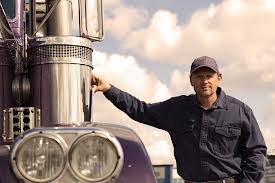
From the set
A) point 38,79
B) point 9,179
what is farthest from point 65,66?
point 9,179

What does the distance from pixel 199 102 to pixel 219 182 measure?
21.0 inches

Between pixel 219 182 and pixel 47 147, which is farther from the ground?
pixel 47 147

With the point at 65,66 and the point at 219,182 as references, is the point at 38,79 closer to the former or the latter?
the point at 65,66

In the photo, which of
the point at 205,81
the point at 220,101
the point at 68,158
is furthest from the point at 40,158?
the point at 220,101

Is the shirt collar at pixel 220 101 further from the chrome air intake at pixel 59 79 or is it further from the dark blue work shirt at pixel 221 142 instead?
the chrome air intake at pixel 59 79

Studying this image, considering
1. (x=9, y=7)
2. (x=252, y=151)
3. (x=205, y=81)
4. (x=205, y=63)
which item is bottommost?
(x=252, y=151)

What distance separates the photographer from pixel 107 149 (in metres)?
2.31

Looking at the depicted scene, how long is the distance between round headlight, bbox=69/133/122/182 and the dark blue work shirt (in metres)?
1.36

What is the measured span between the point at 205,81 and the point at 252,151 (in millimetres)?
527

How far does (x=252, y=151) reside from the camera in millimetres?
3486

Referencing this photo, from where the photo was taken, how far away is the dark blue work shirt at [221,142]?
3.50 metres

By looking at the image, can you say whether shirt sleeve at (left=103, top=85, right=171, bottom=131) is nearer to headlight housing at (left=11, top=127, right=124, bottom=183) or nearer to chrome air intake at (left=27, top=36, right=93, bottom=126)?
chrome air intake at (left=27, top=36, right=93, bottom=126)

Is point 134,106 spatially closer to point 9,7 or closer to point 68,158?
point 9,7

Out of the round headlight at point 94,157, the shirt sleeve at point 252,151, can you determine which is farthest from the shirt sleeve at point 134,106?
the round headlight at point 94,157
